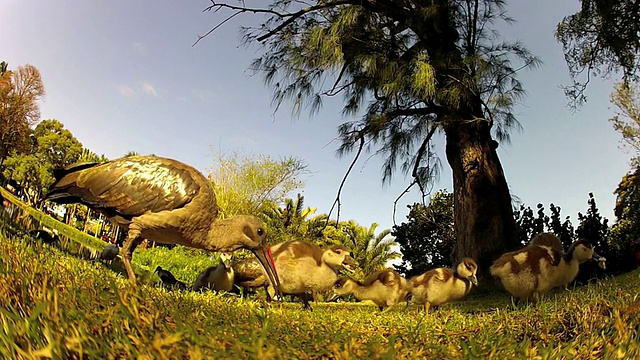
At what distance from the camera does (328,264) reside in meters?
4.10

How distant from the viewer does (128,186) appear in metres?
3.14

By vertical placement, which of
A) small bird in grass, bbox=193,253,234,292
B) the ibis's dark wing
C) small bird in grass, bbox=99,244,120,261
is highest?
the ibis's dark wing

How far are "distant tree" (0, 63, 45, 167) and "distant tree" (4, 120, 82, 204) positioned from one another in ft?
1.54

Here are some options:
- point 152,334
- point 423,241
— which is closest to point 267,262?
point 152,334

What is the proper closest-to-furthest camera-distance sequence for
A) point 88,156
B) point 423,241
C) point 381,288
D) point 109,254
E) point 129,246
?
1. point 129,246
2. point 381,288
3. point 109,254
4. point 423,241
5. point 88,156

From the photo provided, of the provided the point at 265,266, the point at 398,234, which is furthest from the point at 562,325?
the point at 398,234

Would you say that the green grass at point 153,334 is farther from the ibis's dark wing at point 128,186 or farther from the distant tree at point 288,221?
the distant tree at point 288,221

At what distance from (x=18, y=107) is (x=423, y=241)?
78.8ft

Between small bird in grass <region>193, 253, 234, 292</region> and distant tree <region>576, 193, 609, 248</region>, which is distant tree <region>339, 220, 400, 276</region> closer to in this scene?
distant tree <region>576, 193, 609, 248</region>

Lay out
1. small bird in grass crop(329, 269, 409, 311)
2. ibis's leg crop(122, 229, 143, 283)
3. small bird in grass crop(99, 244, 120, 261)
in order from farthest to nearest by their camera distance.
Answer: small bird in grass crop(99, 244, 120, 261) < small bird in grass crop(329, 269, 409, 311) < ibis's leg crop(122, 229, 143, 283)

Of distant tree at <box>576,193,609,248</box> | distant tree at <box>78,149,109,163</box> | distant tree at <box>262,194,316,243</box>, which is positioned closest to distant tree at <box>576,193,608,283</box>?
distant tree at <box>576,193,609,248</box>

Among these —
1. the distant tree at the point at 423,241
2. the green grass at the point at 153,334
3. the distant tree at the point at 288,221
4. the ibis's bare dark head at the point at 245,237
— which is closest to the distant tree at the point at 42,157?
the distant tree at the point at 288,221

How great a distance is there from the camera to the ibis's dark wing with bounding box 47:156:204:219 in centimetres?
311

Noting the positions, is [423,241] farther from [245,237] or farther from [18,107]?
[18,107]
